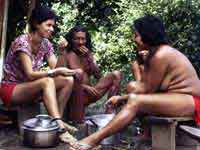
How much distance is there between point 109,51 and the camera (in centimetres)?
1307

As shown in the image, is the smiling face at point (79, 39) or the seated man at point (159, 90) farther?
the smiling face at point (79, 39)

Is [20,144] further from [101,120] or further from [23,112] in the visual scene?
[101,120]

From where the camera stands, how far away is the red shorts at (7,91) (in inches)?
204

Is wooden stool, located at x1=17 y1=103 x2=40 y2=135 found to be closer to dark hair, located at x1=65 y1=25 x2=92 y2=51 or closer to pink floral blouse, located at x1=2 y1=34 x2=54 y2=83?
pink floral blouse, located at x1=2 y1=34 x2=54 y2=83

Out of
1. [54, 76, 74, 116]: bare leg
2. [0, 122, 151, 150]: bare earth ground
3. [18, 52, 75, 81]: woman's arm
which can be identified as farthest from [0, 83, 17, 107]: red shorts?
[54, 76, 74, 116]: bare leg

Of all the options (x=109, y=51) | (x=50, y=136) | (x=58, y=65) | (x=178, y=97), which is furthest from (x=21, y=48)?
(x=109, y=51)

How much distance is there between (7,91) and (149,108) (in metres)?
1.55

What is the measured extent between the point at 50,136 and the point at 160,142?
1017 mm

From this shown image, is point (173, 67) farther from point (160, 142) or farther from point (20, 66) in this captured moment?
point (20, 66)

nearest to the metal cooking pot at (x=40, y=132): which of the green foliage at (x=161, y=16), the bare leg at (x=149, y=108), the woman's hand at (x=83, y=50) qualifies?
the bare leg at (x=149, y=108)

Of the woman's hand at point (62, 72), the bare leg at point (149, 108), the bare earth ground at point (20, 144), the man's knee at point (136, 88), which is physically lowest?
the bare earth ground at point (20, 144)

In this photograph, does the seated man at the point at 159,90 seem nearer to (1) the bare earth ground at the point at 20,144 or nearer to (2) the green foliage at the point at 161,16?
Answer: (1) the bare earth ground at the point at 20,144

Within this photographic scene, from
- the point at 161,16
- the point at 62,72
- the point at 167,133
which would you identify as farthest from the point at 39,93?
the point at 161,16

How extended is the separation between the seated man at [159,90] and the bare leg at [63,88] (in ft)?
2.70
